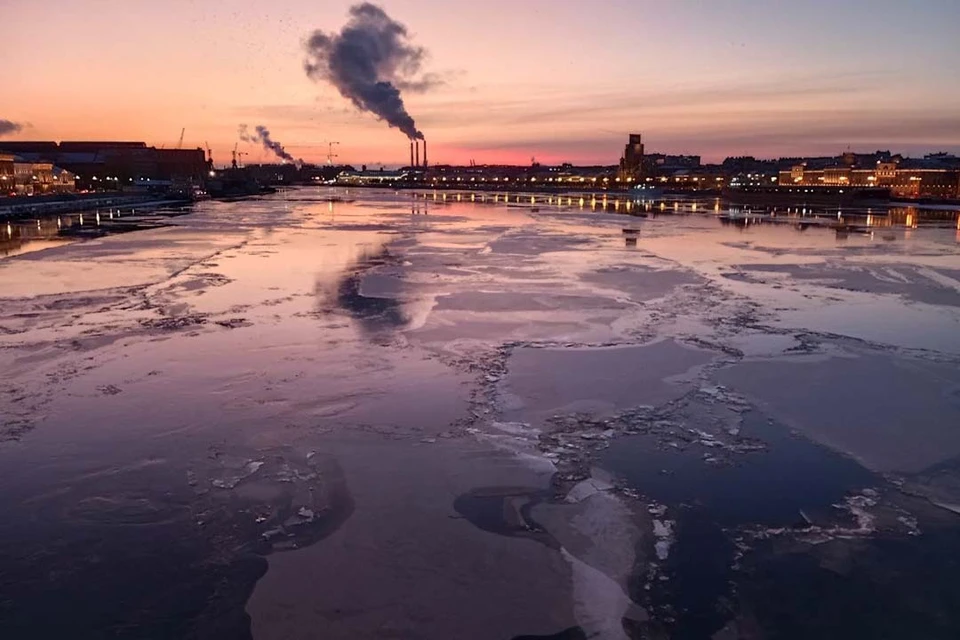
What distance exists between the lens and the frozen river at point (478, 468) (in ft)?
13.2

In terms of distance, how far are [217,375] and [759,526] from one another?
6.38 metres

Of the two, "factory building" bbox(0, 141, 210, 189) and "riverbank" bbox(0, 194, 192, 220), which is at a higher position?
"factory building" bbox(0, 141, 210, 189)

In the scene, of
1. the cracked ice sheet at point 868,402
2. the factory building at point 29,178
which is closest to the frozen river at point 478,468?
the cracked ice sheet at point 868,402

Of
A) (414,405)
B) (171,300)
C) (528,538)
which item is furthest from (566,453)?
(171,300)

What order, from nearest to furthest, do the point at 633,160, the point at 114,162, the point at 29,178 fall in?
the point at 29,178 → the point at 114,162 → the point at 633,160

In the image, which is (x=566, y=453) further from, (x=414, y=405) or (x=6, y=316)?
(x=6, y=316)

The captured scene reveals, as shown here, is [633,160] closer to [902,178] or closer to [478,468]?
[902,178]

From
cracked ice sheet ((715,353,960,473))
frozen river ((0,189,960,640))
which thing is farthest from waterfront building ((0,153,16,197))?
cracked ice sheet ((715,353,960,473))

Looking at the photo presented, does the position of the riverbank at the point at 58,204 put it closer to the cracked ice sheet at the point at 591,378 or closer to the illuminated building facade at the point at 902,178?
the cracked ice sheet at the point at 591,378

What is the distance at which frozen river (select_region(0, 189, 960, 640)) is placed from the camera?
4.03 meters

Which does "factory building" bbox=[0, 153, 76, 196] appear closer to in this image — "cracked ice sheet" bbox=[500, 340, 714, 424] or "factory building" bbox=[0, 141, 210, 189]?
"factory building" bbox=[0, 141, 210, 189]

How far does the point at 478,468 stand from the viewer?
5840 millimetres

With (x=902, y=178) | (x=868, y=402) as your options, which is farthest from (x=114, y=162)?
(x=868, y=402)

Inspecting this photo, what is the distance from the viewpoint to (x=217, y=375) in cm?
839
